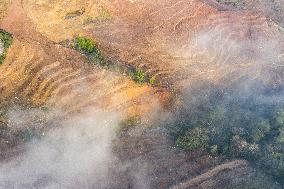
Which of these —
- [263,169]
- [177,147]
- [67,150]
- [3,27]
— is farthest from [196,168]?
[3,27]

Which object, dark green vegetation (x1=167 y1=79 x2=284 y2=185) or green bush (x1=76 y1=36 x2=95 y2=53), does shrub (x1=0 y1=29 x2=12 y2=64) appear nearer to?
green bush (x1=76 y1=36 x2=95 y2=53)

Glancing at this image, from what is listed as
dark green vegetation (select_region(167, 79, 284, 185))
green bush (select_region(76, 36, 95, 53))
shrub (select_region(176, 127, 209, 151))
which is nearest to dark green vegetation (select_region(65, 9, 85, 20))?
green bush (select_region(76, 36, 95, 53))

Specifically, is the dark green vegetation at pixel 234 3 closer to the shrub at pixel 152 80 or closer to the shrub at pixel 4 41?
the shrub at pixel 152 80

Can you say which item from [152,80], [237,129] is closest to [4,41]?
[152,80]

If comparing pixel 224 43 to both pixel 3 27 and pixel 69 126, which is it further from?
pixel 3 27

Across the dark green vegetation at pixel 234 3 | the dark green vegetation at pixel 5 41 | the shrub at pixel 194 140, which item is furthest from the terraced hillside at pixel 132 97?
the dark green vegetation at pixel 234 3
